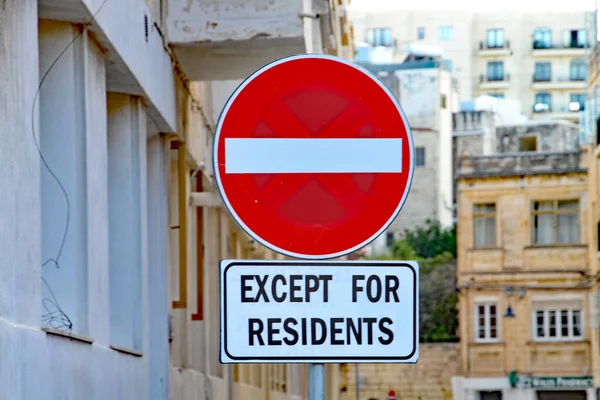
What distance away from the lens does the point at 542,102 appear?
363 feet

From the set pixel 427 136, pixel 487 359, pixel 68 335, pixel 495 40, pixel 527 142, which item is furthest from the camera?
pixel 495 40

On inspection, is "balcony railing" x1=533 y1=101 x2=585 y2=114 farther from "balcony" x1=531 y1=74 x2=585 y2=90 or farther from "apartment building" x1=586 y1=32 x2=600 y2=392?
"apartment building" x1=586 y1=32 x2=600 y2=392

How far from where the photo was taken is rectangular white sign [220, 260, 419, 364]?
4805 millimetres

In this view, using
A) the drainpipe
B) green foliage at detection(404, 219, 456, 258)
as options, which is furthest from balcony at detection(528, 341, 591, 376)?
the drainpipe

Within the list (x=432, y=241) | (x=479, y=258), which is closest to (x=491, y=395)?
(x=479, y=258)

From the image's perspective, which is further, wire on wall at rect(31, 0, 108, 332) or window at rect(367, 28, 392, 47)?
window at rect(367, 28, 392, 47)

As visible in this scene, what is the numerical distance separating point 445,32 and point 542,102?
316 inches

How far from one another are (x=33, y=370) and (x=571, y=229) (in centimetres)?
5585

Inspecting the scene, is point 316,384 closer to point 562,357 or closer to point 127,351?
point 127,351

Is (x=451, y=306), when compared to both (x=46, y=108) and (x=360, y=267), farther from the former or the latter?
(x=360, y=267)

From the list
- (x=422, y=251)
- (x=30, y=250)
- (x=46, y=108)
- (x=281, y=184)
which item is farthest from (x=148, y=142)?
(x=422, y=251)

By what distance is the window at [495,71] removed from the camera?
4437 inches

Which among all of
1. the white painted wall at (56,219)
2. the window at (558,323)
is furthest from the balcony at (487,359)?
the white painted wall at (56,219)

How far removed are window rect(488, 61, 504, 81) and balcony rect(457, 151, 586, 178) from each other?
4995 cm
